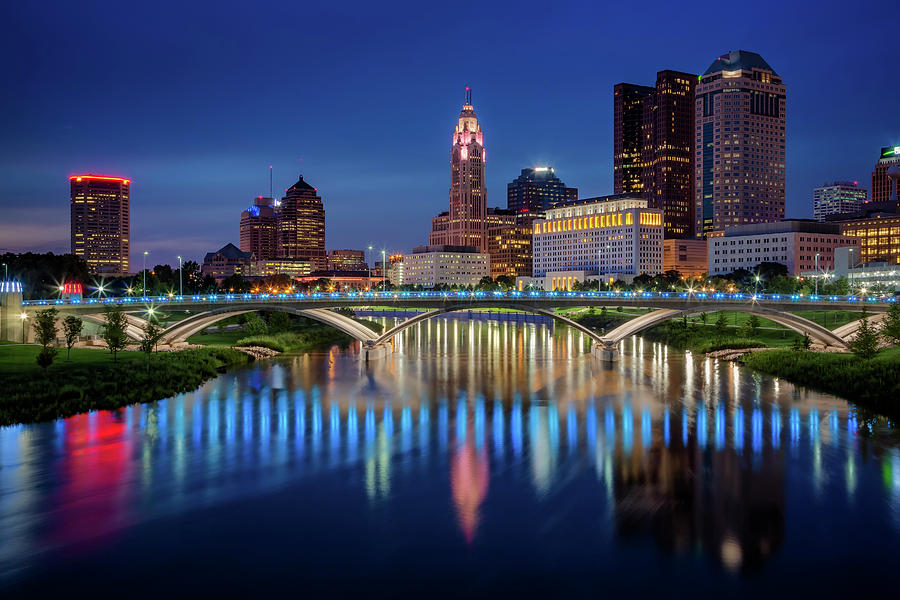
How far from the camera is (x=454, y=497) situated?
29.5m

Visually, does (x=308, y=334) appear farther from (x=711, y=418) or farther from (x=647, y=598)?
(x=647, y=598)

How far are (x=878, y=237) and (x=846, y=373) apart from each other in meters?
167

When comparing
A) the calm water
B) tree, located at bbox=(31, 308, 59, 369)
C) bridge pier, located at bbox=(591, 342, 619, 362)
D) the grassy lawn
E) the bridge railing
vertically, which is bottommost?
the calm water

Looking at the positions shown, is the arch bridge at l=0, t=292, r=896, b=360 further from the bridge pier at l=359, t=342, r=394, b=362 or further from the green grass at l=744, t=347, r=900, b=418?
the green grass at l=744, t=347, r=900, b=418

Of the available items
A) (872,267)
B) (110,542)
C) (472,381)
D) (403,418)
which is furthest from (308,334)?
(872,267)

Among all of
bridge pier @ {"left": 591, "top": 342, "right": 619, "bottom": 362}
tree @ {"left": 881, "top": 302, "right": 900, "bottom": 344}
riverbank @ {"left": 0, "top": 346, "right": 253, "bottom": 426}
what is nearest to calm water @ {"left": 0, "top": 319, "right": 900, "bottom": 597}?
riverbank @ {"left": 0, "top": 346, "right": 253, "bottom": 426}

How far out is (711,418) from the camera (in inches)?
1752

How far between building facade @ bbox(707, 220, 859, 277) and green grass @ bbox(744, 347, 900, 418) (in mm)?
117482

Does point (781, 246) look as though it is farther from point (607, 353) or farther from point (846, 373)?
point (846, 373)

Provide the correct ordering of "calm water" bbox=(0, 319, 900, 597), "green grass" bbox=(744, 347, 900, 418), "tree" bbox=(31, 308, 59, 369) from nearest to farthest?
"calm water" bbox=(0, 319, 900, 597) < "green grass" bbox=(744, 347, 900, 418) < "tree" bbox=(31, 308, 59, 369)

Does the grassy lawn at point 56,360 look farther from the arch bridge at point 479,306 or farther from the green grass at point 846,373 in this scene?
the green grass at point 846,373

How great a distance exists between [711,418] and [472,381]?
2220 centimetres

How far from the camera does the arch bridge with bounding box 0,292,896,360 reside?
68.9 metres

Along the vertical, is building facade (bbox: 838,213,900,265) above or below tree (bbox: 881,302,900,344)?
above
